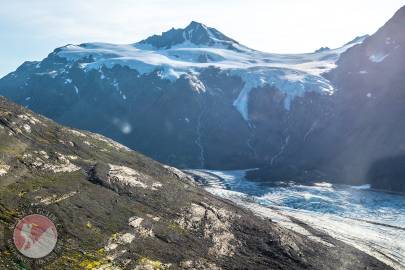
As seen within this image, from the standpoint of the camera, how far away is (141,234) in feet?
222

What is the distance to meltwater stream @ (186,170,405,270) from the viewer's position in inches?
4365

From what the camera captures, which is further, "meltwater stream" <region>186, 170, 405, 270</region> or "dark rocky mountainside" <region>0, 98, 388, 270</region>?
"meltwater stream" <region>186, 170, 405, 270</region>

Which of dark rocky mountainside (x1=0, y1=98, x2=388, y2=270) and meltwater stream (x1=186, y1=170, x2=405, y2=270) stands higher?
dark rocky mountainside (x1=0, y1=98, x2=388, y2=270)

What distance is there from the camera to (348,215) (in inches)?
6471

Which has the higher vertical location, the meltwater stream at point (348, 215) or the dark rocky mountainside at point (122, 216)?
the dark rocky mountainside at point (122, 216)

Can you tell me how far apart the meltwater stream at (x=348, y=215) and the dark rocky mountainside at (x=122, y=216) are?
17.5 meters

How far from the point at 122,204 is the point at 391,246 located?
2710 inches

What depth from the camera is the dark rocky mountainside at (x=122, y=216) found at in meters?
61.0

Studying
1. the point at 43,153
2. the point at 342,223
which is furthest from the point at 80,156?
the point at 342,223

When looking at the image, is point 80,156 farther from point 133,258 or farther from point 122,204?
point 133,258

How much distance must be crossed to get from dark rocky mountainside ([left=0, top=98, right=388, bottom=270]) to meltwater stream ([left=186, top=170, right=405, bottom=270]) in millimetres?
17534

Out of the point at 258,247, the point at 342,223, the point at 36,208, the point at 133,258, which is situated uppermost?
the point at 36,208

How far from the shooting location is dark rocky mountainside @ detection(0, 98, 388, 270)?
61.0 meters

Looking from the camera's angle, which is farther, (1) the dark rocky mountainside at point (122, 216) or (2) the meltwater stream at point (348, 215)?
(2) the meltwater stream at point (348, 215)
